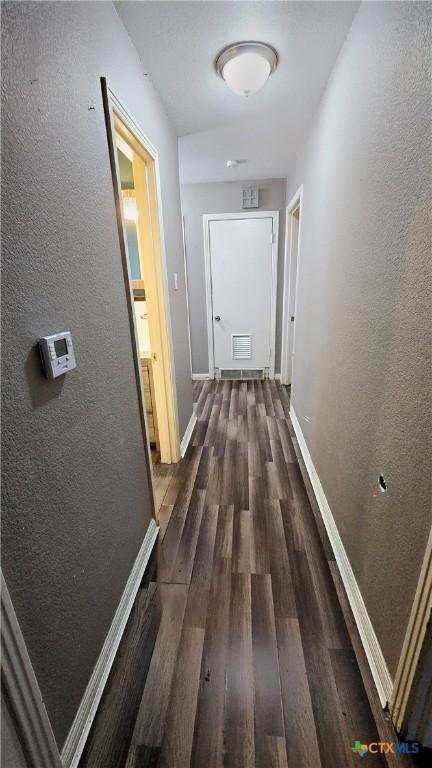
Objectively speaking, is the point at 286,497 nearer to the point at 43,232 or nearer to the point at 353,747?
the point at 353,747

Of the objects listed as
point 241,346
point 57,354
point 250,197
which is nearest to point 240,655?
point 57,354

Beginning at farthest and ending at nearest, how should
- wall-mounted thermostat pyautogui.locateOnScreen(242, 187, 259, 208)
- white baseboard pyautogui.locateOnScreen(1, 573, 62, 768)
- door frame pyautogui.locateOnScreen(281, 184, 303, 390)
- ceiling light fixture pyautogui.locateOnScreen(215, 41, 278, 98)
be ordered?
wall-mounted thermostat pyautogui.locateOnScreen(242, 187, 259, 208)
door frame pyautogui.locateOnScreen(281, 184, 303, 390)
ceiling light fixture pyautogui.locateOnScreen(215, 41, 278, 98)
white baseboard pyautogui.locateOnScreen(1, 573, 62, 768)

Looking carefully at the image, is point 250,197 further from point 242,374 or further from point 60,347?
point 60,347

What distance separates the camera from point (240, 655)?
1168 mm

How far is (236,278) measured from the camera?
387 centimetres

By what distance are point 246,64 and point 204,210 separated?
2343mm

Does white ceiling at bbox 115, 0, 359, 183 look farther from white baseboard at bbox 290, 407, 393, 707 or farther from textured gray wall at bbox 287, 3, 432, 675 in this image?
white baseboard at bbox 290, 407, 393, 707

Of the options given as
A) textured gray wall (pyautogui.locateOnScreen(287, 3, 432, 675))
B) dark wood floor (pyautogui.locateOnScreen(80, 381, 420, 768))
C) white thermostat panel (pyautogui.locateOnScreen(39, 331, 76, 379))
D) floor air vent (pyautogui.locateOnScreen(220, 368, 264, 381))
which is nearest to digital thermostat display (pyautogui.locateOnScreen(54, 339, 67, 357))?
white thermostat panel (pyautogui.locateOnScreen(39, 331, 76, 379))

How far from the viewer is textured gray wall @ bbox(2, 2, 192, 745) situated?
0.68 meters

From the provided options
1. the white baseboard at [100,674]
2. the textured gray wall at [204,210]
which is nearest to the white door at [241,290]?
the textured gray wall at [204,210]

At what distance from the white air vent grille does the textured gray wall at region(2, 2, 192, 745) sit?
9.52 feet

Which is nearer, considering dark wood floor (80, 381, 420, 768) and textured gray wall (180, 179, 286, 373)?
dark wood floor (80, 381, 420, 768)

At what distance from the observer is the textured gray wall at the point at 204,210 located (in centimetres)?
358

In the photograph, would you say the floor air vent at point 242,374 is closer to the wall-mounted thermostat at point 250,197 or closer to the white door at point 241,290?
the white door at point 241,290
